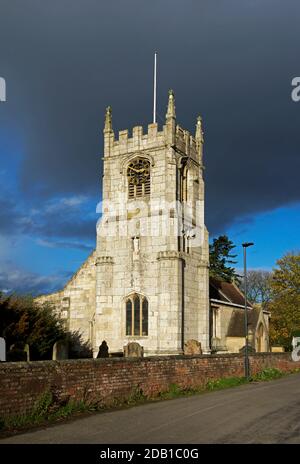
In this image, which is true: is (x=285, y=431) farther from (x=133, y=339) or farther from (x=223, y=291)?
(x=223, y=291)

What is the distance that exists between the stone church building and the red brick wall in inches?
290

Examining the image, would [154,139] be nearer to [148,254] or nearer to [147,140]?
[147,140]

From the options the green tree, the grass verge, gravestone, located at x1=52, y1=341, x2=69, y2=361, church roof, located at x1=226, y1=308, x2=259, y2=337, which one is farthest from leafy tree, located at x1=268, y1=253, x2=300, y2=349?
gravestone, located at x1=52, y1=341, x2=69, y2=361

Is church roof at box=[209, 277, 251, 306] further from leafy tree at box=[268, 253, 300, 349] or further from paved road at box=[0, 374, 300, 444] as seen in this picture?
paved road at box=[0, 374, 300, 444]

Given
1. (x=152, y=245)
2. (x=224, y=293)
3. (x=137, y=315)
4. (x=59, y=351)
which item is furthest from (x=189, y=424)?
(x=224, y=293)

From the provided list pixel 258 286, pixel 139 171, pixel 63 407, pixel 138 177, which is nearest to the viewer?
pixel 63 407

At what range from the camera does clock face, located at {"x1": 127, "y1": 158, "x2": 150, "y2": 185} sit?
3247cm

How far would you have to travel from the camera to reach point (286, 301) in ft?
165

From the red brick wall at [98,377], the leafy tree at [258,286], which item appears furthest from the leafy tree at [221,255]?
the red brick wall at [98,377]

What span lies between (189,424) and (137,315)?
18680 millimetres
